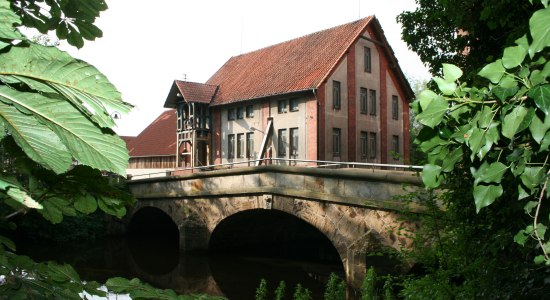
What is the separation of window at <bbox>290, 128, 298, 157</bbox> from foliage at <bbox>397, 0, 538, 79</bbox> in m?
13.5

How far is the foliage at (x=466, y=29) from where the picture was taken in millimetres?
4684

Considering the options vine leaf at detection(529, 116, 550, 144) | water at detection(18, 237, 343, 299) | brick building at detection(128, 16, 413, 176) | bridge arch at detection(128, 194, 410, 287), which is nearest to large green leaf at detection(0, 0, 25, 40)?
vine leaf at detection(529, 116, 550, 144)

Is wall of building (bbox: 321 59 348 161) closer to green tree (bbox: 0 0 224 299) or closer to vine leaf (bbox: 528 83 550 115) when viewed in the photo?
vine leaf (bbox: 528 83 550 115)

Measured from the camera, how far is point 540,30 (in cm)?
101

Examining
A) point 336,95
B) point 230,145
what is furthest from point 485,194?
point 230,145

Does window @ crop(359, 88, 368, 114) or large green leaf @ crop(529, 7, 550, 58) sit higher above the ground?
window @ crop(359, 88, 368, 114)

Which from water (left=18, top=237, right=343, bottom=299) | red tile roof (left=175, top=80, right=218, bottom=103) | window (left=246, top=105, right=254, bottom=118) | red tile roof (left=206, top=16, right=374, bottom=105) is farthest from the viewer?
red tile roof (left=175, top=80, right=218, bottom=103)

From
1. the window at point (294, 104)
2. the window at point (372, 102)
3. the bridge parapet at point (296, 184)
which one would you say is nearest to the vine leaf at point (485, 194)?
the bridge parapet at point (296, 184)

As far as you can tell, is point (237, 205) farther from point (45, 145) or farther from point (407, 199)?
point (45, 145)

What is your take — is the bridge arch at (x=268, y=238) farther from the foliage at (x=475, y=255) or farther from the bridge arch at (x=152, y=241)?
the foliage at (x=475, y=255)

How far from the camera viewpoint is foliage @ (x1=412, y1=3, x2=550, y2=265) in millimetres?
1155

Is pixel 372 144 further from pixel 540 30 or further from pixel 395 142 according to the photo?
pixel 540 30

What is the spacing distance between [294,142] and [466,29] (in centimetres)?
1735

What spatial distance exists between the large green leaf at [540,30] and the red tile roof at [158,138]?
1194 inches
